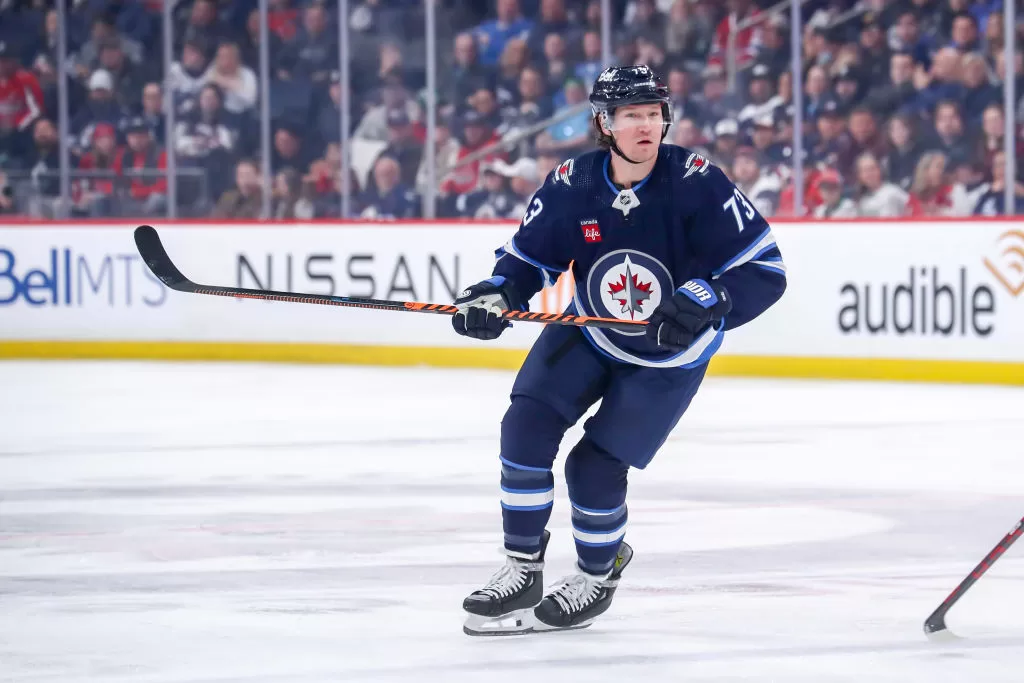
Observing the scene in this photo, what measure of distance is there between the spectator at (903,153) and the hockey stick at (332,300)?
5453 mm

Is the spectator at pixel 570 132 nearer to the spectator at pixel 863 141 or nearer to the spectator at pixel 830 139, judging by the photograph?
the spectator at pixel 830 139

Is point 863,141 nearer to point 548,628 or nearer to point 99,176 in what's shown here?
point 99,176

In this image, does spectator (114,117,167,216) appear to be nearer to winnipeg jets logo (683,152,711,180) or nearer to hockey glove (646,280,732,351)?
winnipeg jets logo (683,152,711,180)

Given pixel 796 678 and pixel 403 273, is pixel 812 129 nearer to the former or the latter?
pixel 403 273

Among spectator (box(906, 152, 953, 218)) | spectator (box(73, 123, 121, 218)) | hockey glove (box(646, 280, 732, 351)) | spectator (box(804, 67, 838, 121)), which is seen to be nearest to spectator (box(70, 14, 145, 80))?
spectator (box(73, 123, 121, 218))

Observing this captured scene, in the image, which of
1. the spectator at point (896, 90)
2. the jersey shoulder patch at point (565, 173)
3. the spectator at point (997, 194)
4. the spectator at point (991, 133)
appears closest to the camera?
the jersey shoulder patch at point (565, 173)

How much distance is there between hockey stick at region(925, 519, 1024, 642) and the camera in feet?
10.5

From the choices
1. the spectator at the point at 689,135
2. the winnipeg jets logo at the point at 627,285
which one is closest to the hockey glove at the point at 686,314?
the winnipeg jets logo at the point at 627,285

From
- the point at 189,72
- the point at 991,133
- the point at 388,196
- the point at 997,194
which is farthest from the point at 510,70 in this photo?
the point at 997,194

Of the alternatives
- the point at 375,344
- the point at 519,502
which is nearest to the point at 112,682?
the point at 519,502

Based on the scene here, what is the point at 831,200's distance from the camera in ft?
28.9

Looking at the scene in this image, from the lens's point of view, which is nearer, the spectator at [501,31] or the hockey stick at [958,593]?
the hockey stick at [958,593]

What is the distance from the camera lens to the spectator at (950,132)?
28.0ft

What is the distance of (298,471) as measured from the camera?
18.2 ft
